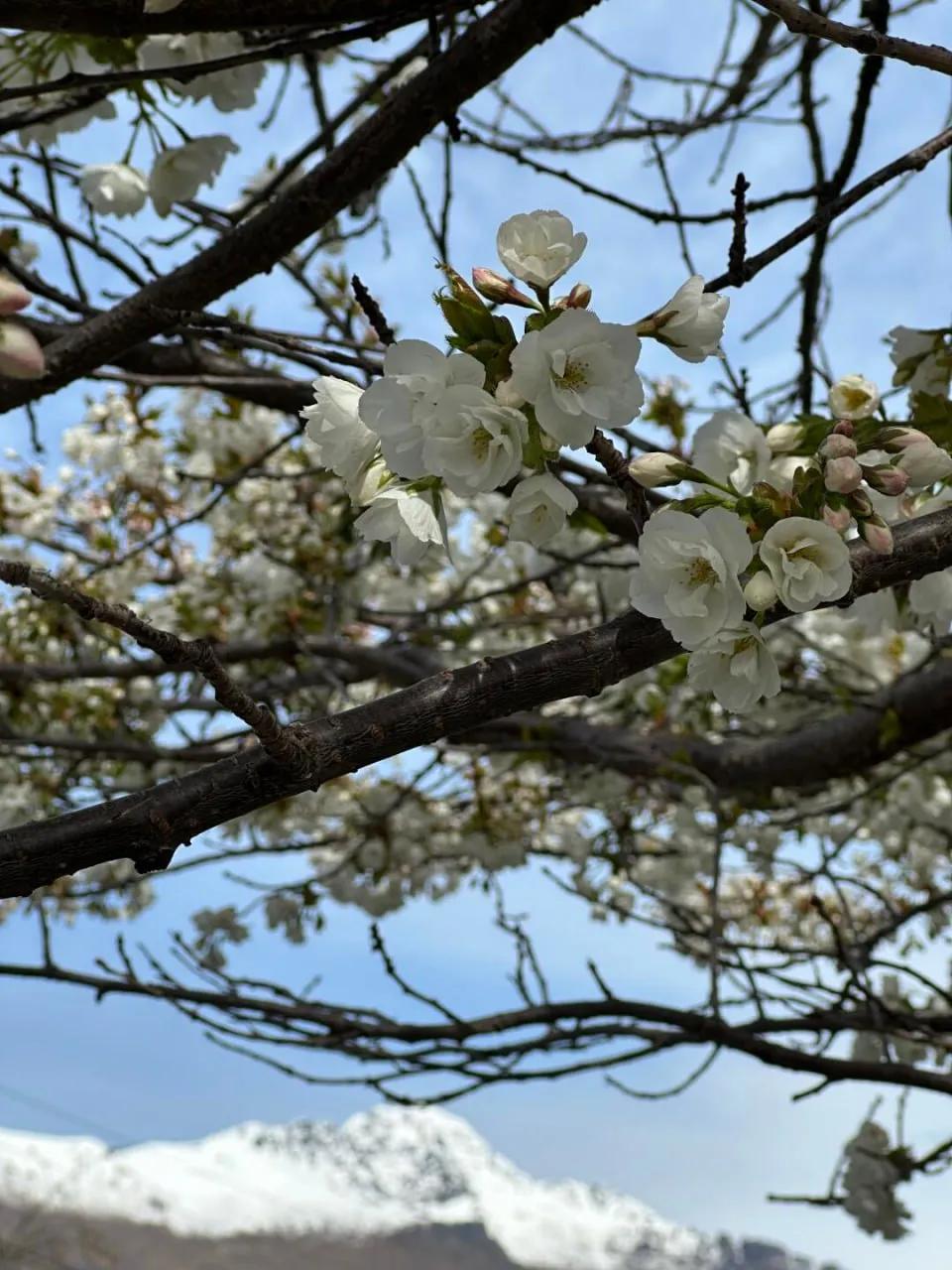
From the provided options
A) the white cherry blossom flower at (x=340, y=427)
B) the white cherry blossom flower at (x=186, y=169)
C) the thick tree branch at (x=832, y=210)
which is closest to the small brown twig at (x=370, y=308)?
the white cherry blossom flower at (x=340, y=427)

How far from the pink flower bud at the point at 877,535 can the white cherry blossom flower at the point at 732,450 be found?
0.24 metres

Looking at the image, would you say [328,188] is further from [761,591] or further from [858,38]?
[761,591]

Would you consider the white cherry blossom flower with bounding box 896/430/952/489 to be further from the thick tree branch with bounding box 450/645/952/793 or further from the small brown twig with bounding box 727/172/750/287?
the thick tree branch with bounding box 450/645/952/793

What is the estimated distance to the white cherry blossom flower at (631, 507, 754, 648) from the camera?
945mm

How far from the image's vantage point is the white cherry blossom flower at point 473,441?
2.97 ft

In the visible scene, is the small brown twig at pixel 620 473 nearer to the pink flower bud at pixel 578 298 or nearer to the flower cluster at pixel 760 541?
the flower cluster at pixel 760 541

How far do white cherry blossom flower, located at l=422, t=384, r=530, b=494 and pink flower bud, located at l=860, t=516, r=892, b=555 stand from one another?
325mm

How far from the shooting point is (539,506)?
1.01 m

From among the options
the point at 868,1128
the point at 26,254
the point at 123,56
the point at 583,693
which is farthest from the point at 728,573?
the point at 26,254

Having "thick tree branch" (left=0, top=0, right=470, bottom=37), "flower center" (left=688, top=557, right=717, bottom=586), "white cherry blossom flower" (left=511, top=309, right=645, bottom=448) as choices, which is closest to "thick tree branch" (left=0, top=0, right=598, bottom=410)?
"thick tree branch" (left=0, top=0, right=470, bottom=37)

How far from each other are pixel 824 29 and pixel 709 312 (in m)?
0.31

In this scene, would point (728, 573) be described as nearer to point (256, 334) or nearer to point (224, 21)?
point (256, 334)

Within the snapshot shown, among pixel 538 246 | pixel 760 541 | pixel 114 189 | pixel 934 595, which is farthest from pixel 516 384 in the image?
pixel 114 189

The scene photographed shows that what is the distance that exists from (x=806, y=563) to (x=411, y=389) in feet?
1.22
